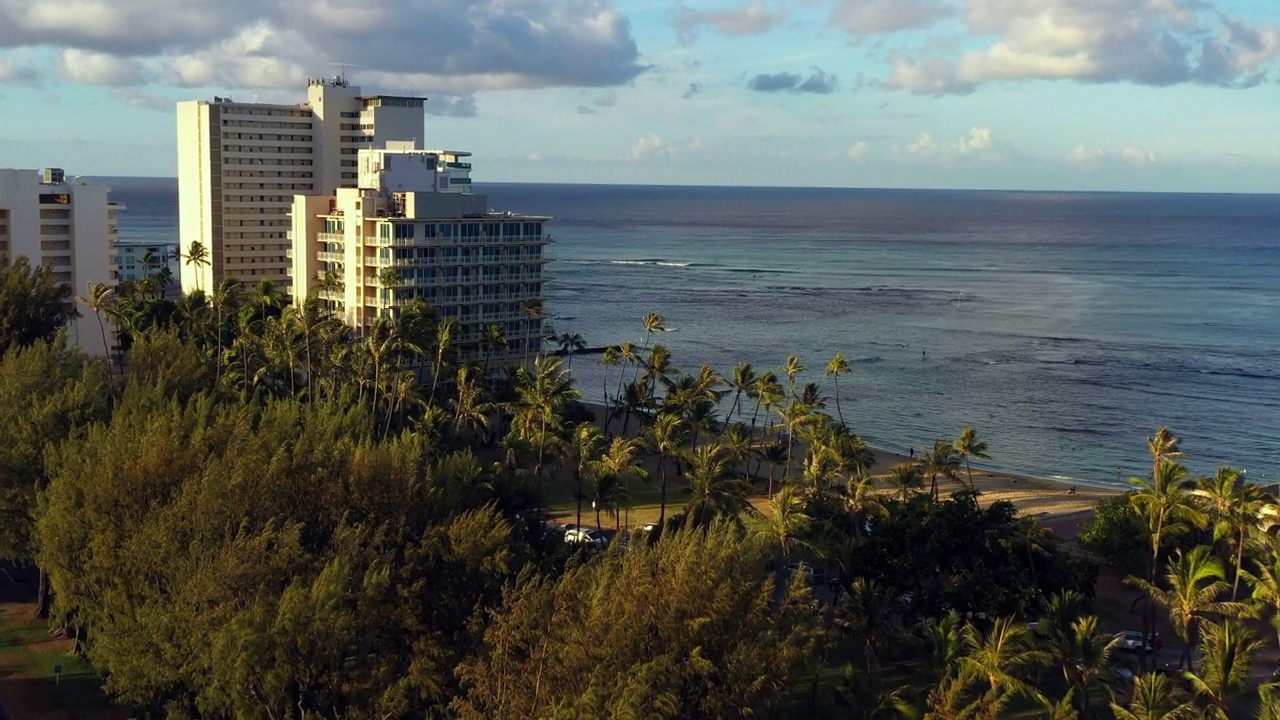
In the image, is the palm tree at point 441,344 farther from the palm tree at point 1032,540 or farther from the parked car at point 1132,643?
the parked car at point 1132,643

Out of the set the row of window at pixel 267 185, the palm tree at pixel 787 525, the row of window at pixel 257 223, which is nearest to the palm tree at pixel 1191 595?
the palm tree at pixel 787 525

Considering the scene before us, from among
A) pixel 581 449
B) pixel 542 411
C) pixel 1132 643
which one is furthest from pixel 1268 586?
pixel 542 411

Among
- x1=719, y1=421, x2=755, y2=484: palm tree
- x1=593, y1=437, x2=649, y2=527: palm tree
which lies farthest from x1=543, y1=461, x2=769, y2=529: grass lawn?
x1=593, y1=437, x2=649, y2=527: palm tree

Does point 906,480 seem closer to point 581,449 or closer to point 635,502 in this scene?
point 581,449

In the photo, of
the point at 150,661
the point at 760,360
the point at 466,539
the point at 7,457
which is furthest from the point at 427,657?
the point at 760,360

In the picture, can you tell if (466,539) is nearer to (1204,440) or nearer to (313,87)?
(1204,440)
